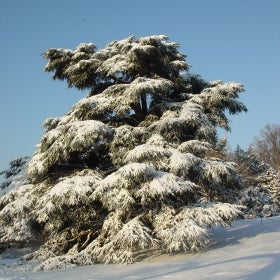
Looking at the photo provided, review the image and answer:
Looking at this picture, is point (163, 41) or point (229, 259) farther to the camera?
point (163, 41)

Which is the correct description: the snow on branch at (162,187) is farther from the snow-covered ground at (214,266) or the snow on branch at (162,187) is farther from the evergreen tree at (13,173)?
the evergreen tree at (13,173)

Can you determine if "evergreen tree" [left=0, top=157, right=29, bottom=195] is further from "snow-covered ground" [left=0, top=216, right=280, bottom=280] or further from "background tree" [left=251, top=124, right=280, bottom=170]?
"background tree" [left=251, top=124, right=280, bottom=170]

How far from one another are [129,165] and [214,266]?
3.30 meters

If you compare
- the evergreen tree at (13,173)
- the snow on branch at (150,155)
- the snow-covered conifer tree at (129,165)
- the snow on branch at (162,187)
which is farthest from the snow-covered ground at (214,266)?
the evergreen tree at (13,173)

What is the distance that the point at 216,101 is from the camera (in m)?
12.9

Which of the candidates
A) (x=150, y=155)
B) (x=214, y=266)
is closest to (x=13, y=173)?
(x=150, y=155)

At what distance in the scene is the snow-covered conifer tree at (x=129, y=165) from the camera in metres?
10.1

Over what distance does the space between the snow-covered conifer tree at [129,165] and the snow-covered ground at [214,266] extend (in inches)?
17.6

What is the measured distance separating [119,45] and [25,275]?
25.9ft

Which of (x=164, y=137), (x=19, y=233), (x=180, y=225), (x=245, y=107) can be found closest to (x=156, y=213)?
(x=180, y=225)

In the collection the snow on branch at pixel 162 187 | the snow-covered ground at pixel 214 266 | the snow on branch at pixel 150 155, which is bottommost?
the snow-covered ground at pixel 214 266

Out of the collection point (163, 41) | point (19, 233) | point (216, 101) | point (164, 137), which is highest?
point (163, 41)

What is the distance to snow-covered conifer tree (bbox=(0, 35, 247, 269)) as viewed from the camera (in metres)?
10.1

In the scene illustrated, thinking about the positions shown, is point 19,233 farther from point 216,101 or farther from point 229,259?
point 229,259
